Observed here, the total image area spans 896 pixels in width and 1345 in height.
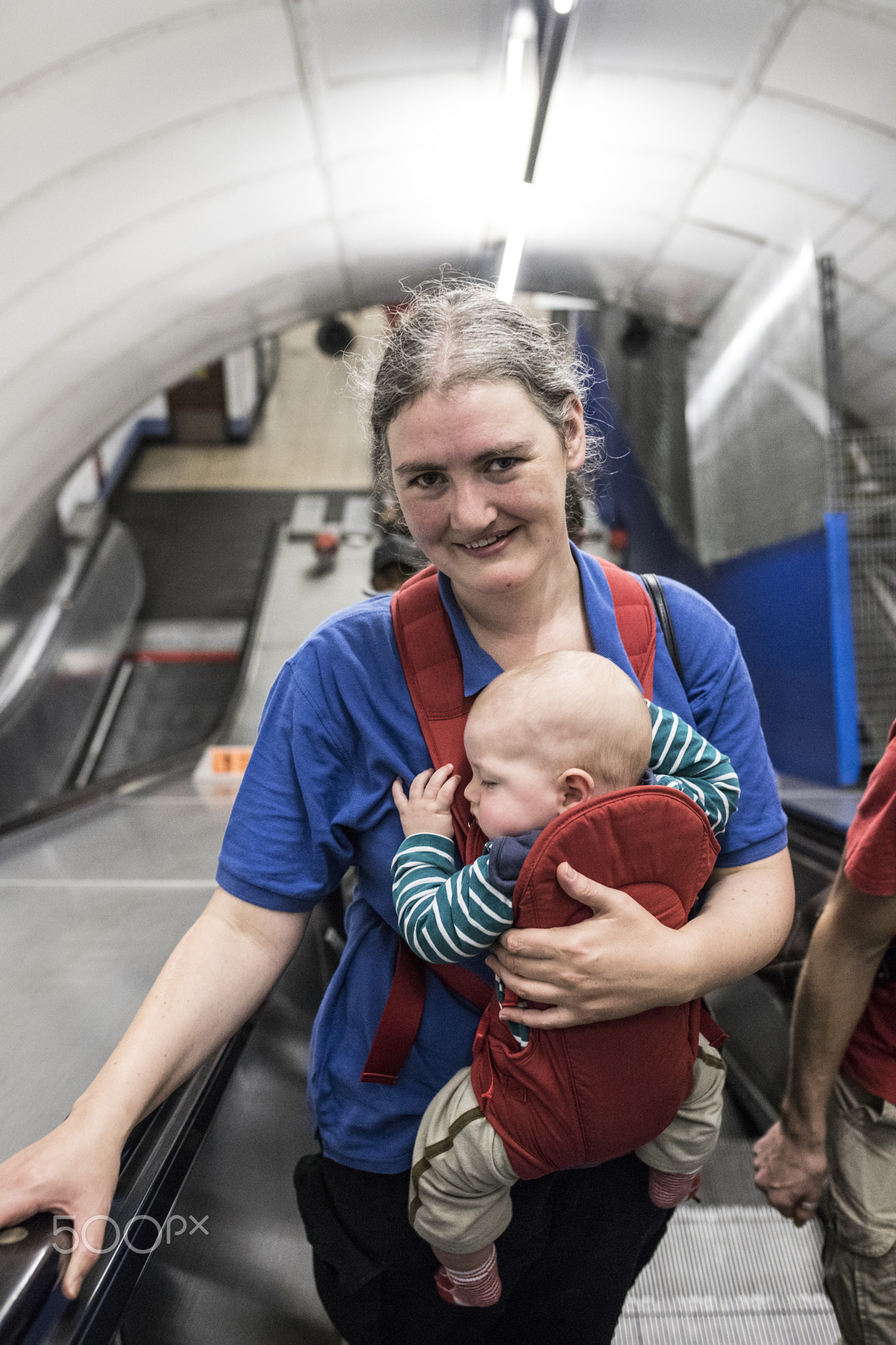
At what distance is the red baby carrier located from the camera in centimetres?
103

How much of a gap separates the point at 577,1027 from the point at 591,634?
0.51m

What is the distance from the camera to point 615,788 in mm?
1171

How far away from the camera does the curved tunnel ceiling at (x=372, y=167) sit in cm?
400

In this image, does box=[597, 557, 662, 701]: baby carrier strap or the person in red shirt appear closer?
box=[597, 557, 662, 701]: baby carrier strap

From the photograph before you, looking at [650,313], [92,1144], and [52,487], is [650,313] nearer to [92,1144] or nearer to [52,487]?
[52,487]

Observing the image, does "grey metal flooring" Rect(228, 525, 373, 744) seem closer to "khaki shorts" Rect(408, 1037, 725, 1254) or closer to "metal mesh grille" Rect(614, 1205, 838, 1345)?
"metal mesh grille" Rect(614, 1205, 838, 1345)

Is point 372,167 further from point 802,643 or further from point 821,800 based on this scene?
point 821,800

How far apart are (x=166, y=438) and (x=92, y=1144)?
12.3 metres

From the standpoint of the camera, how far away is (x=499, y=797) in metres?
1.12

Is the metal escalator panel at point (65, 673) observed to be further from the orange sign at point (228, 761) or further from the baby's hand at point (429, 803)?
the baby's hand at point (429, 803)

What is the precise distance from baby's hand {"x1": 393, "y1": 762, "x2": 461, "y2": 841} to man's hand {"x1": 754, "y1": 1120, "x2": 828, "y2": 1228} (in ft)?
2.98

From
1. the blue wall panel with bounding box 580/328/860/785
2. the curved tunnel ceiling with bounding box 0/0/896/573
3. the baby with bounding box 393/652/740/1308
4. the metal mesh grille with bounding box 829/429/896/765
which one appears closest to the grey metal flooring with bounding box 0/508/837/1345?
the baby with bounding box 393/652/740/1308

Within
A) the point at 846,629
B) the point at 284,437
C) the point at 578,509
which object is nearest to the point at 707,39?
the point at 846,629

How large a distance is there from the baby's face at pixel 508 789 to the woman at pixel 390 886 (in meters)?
0.11
